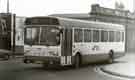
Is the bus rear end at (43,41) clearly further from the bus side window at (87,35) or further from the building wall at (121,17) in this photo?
the building wall at (121,17)

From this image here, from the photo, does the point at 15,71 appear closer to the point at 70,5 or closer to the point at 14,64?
the point at 14,64

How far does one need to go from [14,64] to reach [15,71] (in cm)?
11

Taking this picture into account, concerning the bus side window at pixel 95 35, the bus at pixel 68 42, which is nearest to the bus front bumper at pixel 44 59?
the bus at pixel 68 42

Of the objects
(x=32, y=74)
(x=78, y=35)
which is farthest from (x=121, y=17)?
(x=78, y=35)

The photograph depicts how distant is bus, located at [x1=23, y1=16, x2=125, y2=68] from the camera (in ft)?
14.7

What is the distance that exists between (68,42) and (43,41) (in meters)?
0.51

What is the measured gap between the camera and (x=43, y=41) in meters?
4.46

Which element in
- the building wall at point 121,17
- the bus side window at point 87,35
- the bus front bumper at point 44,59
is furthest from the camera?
the bus side window at point 87,35

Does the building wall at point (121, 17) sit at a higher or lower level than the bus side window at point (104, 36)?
higher

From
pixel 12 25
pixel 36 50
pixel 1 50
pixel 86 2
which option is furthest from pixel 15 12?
pixel 36 50

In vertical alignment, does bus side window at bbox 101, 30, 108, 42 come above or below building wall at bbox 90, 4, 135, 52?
below

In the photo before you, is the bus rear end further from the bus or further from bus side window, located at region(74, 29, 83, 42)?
bus side window, located at region(74, 29, 83, 42)

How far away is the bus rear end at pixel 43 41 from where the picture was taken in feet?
14.6

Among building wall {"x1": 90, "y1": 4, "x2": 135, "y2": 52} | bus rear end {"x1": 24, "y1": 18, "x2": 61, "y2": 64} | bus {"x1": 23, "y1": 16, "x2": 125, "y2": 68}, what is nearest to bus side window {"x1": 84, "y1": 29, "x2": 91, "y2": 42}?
bus {"x1": 23, "y1": 16, "x2": 125, "y2": 68}
